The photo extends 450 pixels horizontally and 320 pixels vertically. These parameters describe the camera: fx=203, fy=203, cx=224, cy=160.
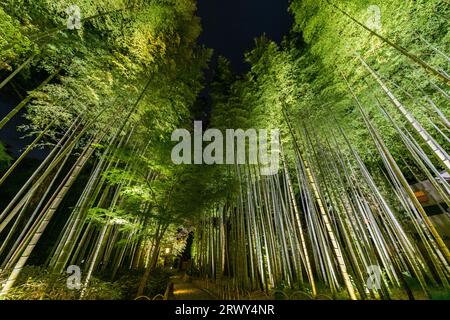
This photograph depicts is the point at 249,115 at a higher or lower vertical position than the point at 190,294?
A: higher

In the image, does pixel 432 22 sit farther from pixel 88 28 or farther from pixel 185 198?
pixel 88 28

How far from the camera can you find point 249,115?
519cm

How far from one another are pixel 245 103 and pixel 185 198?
289cm

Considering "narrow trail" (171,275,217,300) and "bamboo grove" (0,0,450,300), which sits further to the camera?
"narrow trail" (171,275,217,300)

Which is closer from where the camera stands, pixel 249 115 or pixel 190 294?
pixel 249 115

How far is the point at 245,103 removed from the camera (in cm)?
535

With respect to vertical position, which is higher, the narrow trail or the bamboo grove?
the bamboo grove

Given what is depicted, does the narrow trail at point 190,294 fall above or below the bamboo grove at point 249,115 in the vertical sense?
below

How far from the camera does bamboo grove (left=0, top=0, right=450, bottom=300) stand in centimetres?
292

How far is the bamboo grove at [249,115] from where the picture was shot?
115 inches

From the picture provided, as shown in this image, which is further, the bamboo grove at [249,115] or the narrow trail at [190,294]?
the narrow trail at [190,294]
